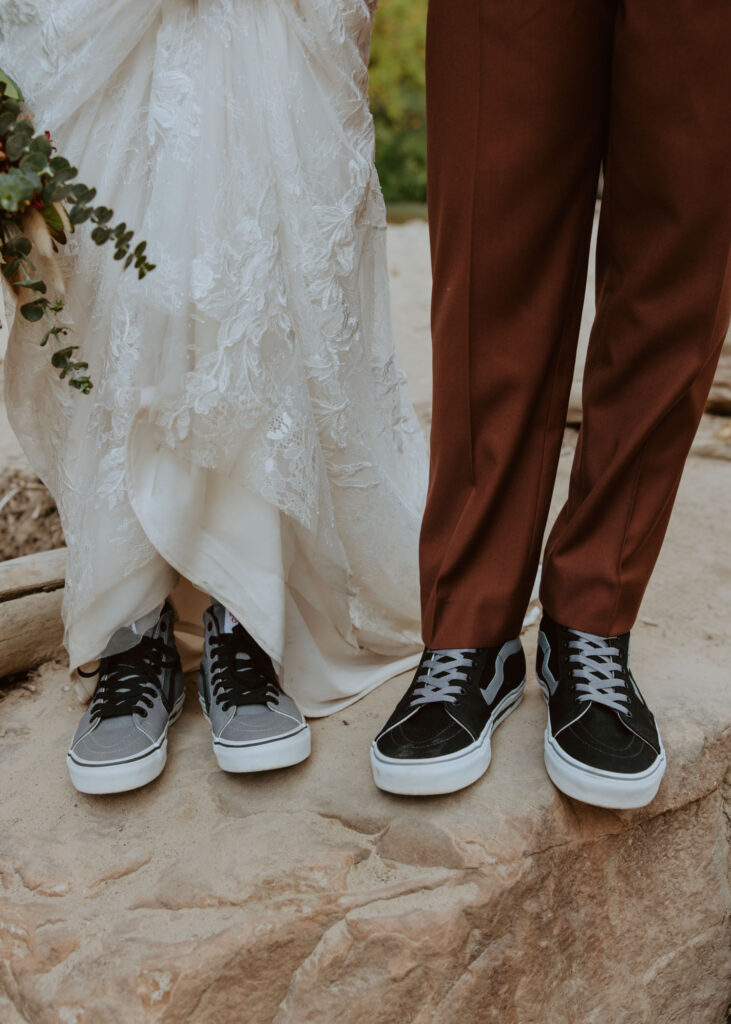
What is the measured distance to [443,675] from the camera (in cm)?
121

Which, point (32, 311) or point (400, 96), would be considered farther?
point (400, 96)

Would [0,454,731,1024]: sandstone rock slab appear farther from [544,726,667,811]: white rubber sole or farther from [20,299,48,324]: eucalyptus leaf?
[20,299,48,324]: eucalyptus leaf

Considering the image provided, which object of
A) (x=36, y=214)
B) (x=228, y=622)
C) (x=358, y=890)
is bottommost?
(x=358, y=890)

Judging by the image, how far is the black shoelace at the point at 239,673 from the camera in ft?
4.16

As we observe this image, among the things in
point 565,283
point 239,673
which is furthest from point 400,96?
point 239,673

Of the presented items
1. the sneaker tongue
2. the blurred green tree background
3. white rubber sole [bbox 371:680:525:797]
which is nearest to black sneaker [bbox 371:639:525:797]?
white rubber sole [bbox 371:680:525:797]

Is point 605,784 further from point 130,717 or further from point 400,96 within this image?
point 400,96

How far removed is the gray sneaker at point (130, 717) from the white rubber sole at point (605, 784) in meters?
0.52

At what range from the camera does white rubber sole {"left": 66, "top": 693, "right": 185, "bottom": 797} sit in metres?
1.19

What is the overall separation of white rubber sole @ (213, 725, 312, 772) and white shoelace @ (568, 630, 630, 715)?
0.37 metres

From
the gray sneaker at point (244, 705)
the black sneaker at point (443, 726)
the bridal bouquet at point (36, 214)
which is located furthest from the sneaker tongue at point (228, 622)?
the bridal bouquet at point (36, 214)

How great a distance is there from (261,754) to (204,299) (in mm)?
577

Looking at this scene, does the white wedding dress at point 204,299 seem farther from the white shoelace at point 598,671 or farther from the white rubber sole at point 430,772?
the white shoelace at point 598,671

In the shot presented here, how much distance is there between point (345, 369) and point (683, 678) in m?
0.72
